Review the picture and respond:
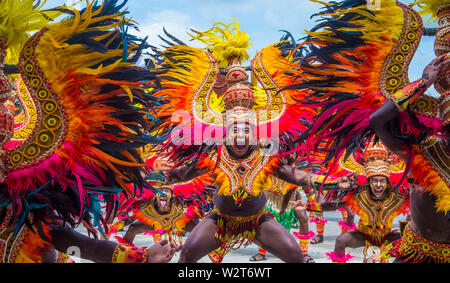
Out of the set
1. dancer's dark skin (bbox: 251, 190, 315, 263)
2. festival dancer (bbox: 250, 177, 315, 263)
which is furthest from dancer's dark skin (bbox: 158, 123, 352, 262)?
festival dancer (bbox: 250, 177, 315, 263)

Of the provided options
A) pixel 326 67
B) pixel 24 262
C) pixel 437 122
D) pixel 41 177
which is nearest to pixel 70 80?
pixel 41 177

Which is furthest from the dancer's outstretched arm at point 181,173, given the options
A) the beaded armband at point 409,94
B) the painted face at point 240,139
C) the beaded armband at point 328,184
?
the beaded armband at point 409,94

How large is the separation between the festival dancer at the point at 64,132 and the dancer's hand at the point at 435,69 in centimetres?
163

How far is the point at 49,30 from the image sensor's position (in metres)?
2.18

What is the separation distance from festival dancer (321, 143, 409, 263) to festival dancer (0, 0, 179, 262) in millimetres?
2620

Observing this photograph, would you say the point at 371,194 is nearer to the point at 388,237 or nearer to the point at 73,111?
the point at 388,237

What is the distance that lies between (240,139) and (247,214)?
0.68m

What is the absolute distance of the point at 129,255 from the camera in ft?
7.28

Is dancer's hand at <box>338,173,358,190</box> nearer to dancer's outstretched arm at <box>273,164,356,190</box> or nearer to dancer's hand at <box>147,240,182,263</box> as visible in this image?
dancer's outstretched arm at <box>273,164,356,190</box>

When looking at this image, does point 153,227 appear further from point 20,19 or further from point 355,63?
point 355,63

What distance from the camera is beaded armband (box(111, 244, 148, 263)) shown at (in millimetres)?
2199

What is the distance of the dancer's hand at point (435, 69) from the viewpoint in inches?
83.2

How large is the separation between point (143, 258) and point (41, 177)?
0.72m

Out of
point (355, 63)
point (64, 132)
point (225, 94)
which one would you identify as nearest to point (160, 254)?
point (64, 132)
